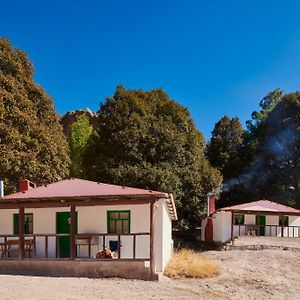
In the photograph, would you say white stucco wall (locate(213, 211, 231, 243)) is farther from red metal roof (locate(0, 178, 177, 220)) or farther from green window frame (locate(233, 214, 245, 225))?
red metal roof (locate(0, 178, 177, 220))

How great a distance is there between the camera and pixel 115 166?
33.3m

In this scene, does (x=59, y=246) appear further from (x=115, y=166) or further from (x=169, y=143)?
→ (x=169, y=143)

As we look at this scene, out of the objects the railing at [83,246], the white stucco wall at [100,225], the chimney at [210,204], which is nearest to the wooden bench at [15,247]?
the railing at [83,246]

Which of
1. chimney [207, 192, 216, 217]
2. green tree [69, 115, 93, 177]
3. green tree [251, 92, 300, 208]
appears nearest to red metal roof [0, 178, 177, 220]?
chimney [207, 192, 216, 217]

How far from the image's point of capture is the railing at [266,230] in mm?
33969

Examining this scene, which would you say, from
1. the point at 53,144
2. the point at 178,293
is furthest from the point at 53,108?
the point at 178,293

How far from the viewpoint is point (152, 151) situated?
33.7 metres

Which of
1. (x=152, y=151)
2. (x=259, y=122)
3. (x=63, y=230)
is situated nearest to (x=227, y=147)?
(x=259, y=122)

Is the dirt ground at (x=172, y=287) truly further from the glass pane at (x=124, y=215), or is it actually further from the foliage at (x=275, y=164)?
the foliage at (x=275, y=164)

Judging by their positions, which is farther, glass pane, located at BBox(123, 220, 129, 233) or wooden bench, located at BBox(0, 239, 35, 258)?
glass pane, located at BBox(123, 220, 129, 233)

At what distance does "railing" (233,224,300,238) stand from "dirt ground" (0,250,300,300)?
45.4ft

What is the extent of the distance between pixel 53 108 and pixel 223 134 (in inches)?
863

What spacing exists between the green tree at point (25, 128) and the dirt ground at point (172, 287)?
38.1ft

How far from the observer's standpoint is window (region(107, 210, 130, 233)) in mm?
18469
